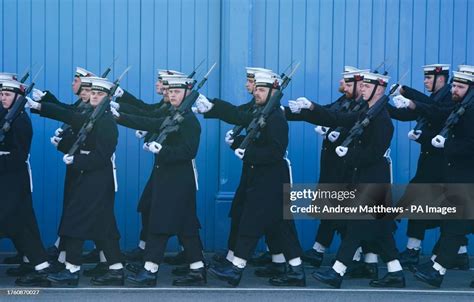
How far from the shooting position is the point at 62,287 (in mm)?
9773

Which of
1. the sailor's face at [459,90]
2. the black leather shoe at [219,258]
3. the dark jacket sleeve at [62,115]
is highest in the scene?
the sailor's face at [459,90]

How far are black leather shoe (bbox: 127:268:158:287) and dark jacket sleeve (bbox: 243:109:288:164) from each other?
4.27ft

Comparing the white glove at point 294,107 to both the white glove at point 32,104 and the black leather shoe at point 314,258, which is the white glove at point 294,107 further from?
the white glove at point 32,104

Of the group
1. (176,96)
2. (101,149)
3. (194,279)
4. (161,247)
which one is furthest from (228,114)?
(194,279)

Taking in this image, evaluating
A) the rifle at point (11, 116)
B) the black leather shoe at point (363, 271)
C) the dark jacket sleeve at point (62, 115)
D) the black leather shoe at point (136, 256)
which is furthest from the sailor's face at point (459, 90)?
the rifle at point (11, 116)

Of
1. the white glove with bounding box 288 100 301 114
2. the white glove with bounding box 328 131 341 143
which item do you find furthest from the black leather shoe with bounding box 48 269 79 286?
the white glove with bounding box 328 131 341 143

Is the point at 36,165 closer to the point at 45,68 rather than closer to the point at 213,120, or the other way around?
the point at 45,68

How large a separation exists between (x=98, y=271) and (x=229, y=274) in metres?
1.31

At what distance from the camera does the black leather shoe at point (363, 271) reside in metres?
10.4

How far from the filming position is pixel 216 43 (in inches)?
465

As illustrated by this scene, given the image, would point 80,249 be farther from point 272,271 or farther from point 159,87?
point 159,87

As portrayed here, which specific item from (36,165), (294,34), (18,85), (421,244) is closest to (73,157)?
(18,85)

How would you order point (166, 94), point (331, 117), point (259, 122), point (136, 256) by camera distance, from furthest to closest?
point (136, 256), point (166, 94), point (331, 117), point (259, 122)

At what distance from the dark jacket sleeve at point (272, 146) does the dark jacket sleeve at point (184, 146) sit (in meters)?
0.48
